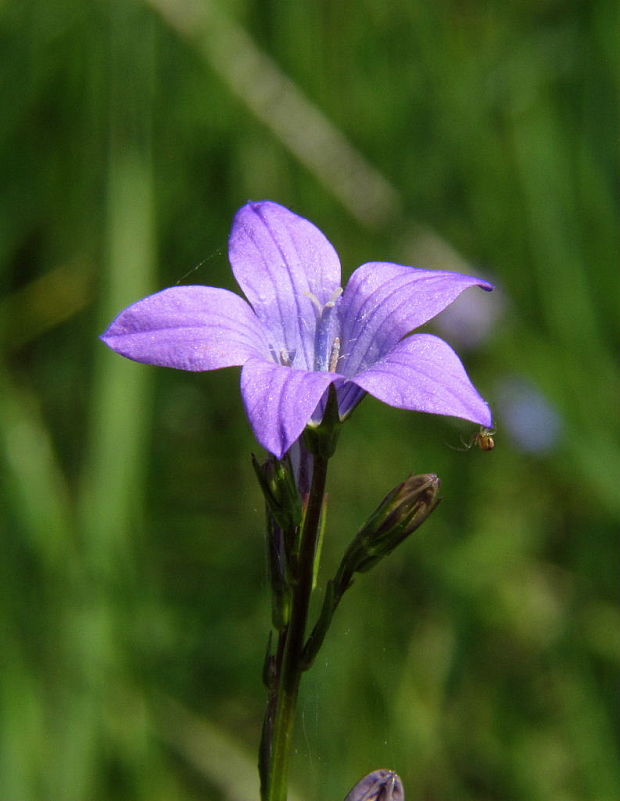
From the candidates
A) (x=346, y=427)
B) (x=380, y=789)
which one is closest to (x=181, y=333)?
(x=380, y=789)

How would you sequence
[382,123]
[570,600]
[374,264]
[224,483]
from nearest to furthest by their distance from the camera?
[374,264]
[570,600]
[224,483]
[382,123]

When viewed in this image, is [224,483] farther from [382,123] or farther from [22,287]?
[382,123]

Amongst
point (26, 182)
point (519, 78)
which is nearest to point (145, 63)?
point (26, 182)

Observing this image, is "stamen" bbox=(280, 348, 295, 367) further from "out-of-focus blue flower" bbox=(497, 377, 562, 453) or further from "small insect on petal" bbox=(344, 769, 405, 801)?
"out-of-focus blue flower" bbox=(497, 377, 562, 453)

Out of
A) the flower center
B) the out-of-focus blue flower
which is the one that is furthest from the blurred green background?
the flower center

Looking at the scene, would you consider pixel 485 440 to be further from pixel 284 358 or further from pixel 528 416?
pixel 528 416

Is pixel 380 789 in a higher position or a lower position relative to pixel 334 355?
lower
